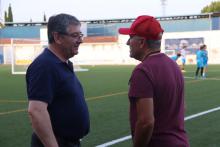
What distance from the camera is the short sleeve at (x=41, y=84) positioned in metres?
3.46

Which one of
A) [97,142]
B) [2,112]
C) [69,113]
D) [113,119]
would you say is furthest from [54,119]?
[2,112]

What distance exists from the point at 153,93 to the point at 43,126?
0.80 meters

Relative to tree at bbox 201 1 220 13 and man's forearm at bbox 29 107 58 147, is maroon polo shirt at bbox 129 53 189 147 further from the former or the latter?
tree at bbox 201 1 220 13

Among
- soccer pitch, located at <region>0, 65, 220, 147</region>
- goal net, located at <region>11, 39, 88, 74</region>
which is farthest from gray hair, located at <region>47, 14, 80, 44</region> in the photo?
goal net, located at <region>11, 39, 88, 74</region>

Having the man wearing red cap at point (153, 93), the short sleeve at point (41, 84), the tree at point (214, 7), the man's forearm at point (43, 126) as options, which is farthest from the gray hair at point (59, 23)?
the tree at point (214, 7)

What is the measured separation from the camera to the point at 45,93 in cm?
346

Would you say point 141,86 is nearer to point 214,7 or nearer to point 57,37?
point 57,37

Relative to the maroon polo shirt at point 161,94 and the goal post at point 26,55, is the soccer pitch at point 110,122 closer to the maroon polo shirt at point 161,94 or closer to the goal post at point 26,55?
the maroon polo shirt at point 161,94

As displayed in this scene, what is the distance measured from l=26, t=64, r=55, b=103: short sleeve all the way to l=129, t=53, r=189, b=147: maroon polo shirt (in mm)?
578

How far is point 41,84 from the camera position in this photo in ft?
11.4

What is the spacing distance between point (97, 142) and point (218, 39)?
46829mm

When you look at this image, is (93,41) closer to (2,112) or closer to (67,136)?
Answer: (2,112)

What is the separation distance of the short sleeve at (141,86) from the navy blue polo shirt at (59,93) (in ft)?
1.77

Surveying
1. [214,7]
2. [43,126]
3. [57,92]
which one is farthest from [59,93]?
[214,7]
